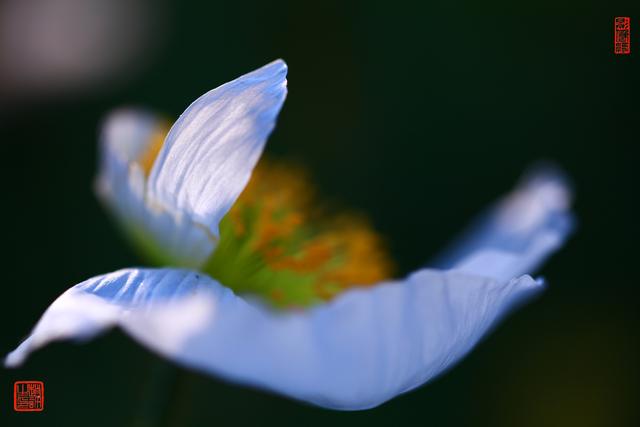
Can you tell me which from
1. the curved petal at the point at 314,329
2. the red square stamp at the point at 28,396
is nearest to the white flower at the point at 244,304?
the curved petal at the point at 314,329

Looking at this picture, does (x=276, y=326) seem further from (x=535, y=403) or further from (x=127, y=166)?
(x=535, y=403)

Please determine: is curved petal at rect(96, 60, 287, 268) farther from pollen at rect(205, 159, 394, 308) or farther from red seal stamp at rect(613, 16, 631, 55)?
red seal stamp at rect(613, 16, 631, 55)

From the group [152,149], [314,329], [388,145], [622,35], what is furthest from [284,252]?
[622,35]

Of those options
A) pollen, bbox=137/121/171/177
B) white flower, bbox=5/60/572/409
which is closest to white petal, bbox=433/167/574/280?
white flower, bbox=5/60/572/409

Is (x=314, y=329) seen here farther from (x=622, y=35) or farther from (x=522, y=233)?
(x=622, y=35)

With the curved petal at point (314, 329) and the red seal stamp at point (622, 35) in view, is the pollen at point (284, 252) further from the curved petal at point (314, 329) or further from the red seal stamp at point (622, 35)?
the red seal stamp at point (622, 35)
